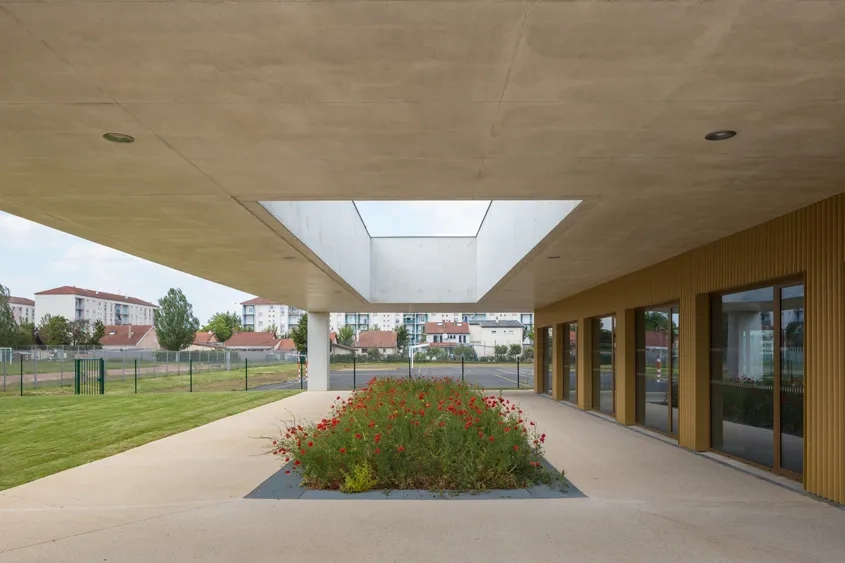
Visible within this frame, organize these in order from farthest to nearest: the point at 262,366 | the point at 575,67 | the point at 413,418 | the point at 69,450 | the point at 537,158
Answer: the point at 262,366 < the point at 69,450 < the point at 413,418 < the point at 537,158 < the point at 575,67

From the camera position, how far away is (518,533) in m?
6.06

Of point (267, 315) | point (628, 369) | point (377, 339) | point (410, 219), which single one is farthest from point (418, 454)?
point (267, 315)

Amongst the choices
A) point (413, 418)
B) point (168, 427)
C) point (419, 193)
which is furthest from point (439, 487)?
point (168, 427)

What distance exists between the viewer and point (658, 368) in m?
13.7

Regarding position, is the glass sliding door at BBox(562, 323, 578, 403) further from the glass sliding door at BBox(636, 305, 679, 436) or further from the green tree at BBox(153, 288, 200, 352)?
the green tree at BBox(153, 288, 200, 352)

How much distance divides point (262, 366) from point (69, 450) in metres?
44.9

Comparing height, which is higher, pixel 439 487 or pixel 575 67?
pixel 575 67

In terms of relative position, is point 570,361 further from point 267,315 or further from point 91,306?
point 267,315

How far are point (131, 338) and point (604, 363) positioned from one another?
9765 centimetres

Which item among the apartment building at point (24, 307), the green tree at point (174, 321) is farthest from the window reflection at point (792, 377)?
the apartment building at point (24, 307)

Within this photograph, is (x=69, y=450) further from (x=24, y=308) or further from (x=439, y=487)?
(x=24, y=308)

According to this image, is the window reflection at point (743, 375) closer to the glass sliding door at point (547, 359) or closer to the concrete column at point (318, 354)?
the glass sliding door at point (547, 359)

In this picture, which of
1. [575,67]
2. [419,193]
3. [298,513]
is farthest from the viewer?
[419,193]

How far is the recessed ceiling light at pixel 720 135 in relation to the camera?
5.29 m
